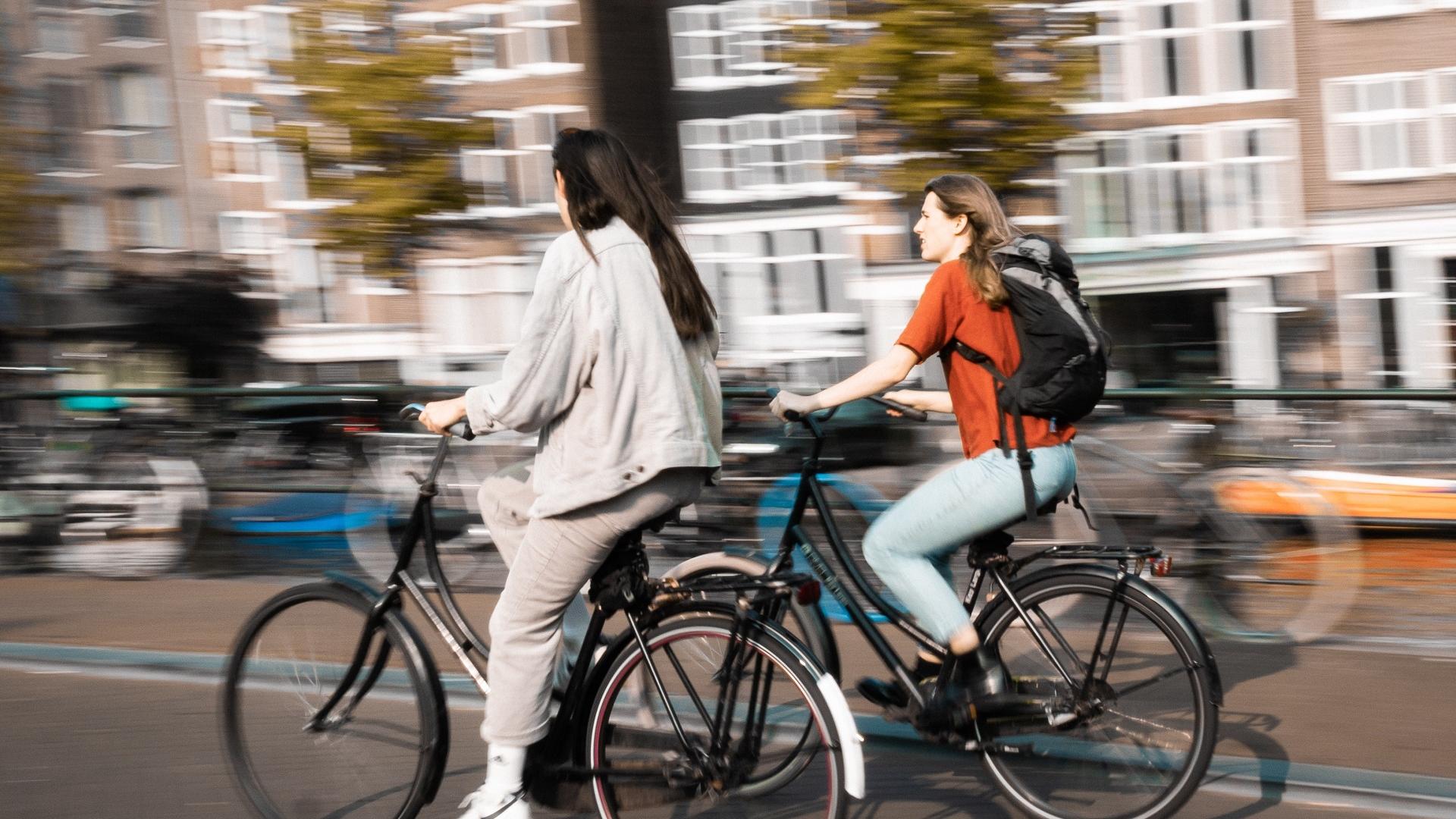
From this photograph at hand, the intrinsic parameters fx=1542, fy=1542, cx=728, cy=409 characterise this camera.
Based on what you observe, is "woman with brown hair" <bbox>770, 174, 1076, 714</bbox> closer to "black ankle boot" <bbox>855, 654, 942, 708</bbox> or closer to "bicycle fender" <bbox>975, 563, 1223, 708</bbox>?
"black ankle boot" <bbox>855, 654, 942, 708</bbox>

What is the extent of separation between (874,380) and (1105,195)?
27.9m

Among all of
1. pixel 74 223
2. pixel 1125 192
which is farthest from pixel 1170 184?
pixel 74 223

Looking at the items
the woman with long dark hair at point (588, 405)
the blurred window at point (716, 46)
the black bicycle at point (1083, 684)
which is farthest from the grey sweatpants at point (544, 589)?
the blurred window at point (716, 46)

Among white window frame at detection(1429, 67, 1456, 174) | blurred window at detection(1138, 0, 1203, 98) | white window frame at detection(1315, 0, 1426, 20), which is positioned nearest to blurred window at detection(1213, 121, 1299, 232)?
blurred window at detection(1138, 0, 1203, 98)

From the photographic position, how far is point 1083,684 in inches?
155

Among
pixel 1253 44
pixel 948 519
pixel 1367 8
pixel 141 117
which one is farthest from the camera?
pixel 141 117

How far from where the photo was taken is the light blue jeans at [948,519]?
13.1ft

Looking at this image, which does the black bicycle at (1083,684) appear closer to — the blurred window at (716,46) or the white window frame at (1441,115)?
the white window frame at (1441,115)

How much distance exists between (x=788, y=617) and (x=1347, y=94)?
86.7 ft

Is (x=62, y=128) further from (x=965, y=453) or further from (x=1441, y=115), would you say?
(x=1441, y=115)

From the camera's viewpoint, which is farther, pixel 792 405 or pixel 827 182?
pixel 827 182

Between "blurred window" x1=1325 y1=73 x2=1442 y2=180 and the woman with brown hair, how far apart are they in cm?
2601

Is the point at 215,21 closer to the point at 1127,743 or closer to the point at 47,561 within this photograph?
the point at 47,561

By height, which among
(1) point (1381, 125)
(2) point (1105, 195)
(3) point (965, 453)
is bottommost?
(3) point (965, 453)
